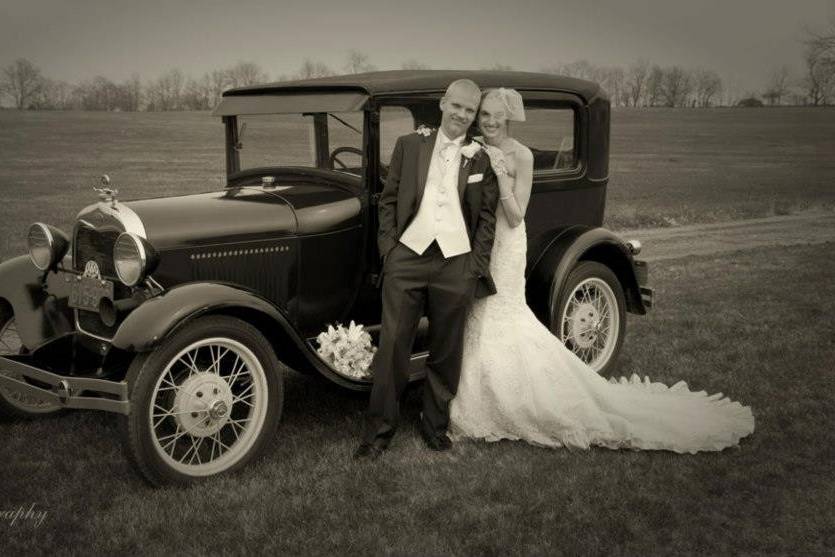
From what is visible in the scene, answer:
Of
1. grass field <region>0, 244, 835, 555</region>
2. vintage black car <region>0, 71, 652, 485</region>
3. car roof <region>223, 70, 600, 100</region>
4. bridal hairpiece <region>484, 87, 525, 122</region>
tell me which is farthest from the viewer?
car roof <region>223, 70, 600, 100</region>

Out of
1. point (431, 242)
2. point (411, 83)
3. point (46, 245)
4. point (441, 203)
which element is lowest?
point (46, 245)

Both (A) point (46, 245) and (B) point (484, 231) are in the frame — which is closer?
(B) point (484, 231)

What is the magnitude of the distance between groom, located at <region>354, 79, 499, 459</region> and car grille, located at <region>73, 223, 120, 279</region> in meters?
1.35

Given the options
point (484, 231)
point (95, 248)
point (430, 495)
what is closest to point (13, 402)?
point (95, 248)

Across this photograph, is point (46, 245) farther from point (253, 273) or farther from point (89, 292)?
point (253, 273)

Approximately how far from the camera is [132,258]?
372 cm

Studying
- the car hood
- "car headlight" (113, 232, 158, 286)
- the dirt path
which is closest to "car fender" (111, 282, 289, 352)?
"car headlight" (113, 232, 158, 286)

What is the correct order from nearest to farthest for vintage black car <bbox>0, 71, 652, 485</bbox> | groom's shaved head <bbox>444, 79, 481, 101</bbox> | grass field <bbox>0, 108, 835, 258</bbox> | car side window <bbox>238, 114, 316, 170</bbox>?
vintage black car <bbox>0, 71, 652, 485</bbox>
groom's shaved head <bbox>444, 79, 481, 101</bbox>
car side window <bbox>238, 114, 316, 170</bbox>
grass field <bbox>0, 108, 835, 258</bbox>

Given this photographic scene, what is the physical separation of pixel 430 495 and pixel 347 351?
3.02 feet

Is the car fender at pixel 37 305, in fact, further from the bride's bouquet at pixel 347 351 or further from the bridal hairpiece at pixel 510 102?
the bridal hairpiece at pixel 510 102

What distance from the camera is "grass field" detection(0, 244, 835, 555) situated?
3.25 metres

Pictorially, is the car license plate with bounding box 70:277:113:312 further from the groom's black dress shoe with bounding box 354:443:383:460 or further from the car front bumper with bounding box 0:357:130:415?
the groom's black dress shoe with bounding box 354:443:383:460

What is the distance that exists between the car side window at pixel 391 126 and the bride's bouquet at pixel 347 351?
942mm

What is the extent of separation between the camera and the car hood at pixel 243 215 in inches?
157
